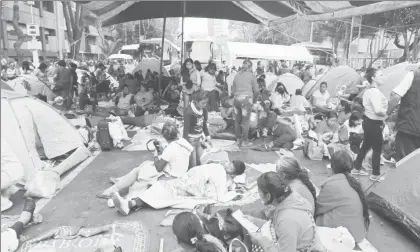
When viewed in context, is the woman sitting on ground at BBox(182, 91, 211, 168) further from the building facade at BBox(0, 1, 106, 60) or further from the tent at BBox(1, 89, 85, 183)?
the building facade at BBox(0, 1, 106, 60)

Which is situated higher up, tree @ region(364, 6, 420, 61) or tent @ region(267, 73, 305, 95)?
tree @ region(364, 6, 420, 61)

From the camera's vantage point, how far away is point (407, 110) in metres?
5.05

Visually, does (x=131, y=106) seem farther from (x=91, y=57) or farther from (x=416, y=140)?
(x=91, y=57)

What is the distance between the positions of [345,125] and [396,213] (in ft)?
8.95

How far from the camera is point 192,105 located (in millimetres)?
6203

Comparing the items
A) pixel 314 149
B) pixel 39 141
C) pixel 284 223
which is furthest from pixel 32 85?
pixel 284 223

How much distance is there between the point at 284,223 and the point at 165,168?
8.80 ft

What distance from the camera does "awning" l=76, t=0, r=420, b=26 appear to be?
559 cm

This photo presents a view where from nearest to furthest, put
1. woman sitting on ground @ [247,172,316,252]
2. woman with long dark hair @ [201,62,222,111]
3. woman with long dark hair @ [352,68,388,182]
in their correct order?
1. woman sitting on ground @ [247,172,316,252]
2. woman with long dark hair @ [352,68,388,182]
3. woman with long dark hair @ [201,62,222,111]

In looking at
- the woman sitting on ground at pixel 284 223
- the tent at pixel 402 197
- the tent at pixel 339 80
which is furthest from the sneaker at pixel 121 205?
the tent at pixel 339 80

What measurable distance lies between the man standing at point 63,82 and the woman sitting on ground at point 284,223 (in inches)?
375

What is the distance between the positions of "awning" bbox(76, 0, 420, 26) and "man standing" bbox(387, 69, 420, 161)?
107 centimetres

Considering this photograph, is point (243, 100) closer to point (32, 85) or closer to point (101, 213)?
point (101, 213)

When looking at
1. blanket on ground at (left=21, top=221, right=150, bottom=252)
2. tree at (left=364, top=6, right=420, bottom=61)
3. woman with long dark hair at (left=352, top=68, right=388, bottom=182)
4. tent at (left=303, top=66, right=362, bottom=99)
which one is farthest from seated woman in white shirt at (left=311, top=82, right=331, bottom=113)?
tree at (left=364, top=6, right=420, bottom=61)
